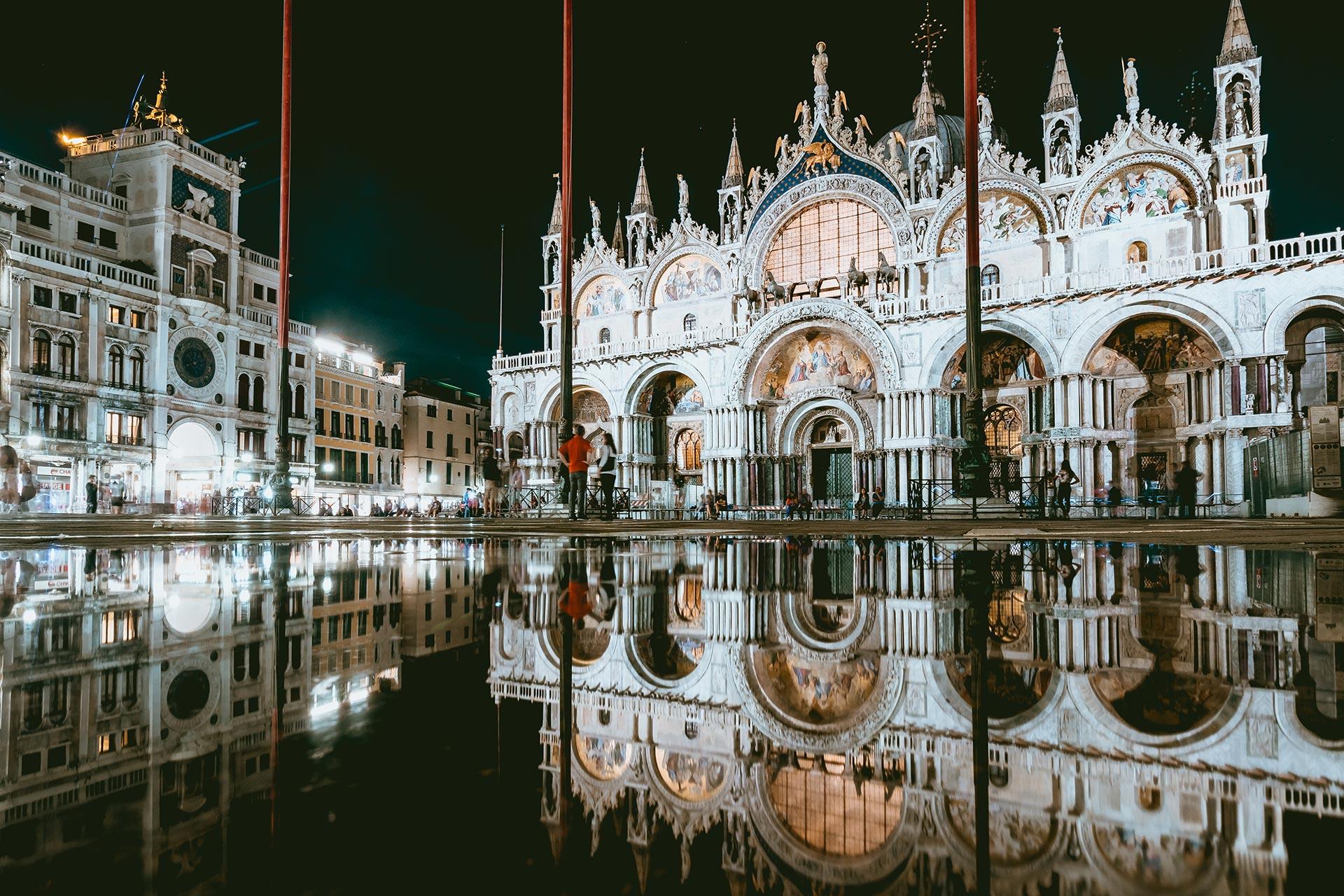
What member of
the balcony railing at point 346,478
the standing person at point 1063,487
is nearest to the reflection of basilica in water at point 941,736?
the standing person at point 1063,487

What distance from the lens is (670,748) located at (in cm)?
115

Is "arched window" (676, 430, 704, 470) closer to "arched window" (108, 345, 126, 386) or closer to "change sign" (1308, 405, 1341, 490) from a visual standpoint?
"change sign" (1308, 405, 1341, 490)

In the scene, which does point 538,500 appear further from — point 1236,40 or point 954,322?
point 1236,40

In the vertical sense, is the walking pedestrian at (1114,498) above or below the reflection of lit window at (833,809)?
below

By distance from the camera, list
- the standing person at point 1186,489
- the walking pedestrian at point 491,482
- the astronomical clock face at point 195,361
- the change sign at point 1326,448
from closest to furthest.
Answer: the change sign at point 1326,448
the walking pedestrian at point 491,482
the standing person at point 1186,489
the astronomical clock face at point 195,361

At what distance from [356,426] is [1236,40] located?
133ft

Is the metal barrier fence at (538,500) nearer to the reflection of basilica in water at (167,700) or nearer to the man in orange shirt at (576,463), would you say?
the man in orange shirt at (576,463)

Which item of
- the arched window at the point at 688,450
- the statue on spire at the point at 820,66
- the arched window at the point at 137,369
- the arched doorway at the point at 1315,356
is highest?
the statue on spire at the point at 820,66

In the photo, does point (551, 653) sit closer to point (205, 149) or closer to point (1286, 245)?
point (1286, 245)

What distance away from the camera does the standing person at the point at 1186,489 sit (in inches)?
724

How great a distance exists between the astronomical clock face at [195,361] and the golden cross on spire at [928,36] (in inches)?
1244

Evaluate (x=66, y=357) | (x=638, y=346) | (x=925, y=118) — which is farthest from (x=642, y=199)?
(x=66, y=357)

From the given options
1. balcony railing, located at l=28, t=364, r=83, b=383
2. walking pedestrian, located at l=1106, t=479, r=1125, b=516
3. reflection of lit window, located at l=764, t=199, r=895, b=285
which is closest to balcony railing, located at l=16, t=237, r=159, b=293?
balcony railing, located at l=28, t=364, r=83, b=383

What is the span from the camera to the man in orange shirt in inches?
451
